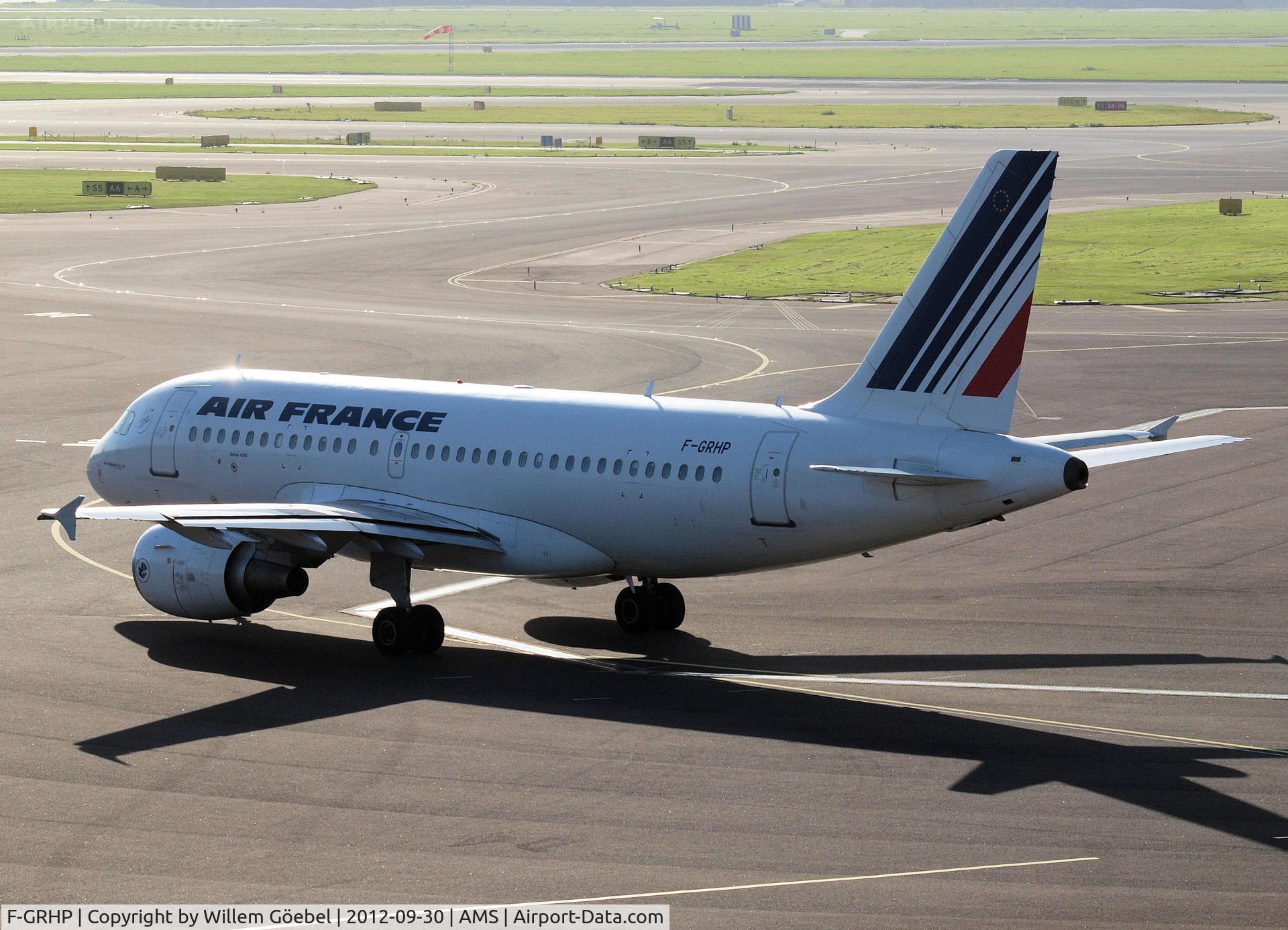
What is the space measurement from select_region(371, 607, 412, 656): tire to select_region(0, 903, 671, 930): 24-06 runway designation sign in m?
13.0

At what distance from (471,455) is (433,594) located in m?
4.87

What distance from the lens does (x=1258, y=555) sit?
43312 mm

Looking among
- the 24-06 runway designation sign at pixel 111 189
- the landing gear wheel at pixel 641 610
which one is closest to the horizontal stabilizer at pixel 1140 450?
the landing gear wheel at pixel 641 610

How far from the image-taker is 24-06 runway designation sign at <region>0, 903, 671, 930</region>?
21844 mm

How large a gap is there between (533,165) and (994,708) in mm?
139241

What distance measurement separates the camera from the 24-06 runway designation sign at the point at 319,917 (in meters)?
21.8

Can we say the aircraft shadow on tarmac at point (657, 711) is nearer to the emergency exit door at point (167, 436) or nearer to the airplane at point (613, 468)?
the airplane at point (613, 468)

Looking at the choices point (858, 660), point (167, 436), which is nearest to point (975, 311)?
point (858, 660)

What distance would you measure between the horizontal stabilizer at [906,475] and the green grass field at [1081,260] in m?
62.9

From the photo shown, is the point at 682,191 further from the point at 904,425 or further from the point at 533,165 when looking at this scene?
the point at 904,425

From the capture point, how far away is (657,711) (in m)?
31.5

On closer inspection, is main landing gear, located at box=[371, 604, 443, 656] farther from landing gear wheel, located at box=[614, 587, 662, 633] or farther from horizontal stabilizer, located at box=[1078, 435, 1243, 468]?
horizontal stabilizer, located at box=[1078, 435, 1243, 468]

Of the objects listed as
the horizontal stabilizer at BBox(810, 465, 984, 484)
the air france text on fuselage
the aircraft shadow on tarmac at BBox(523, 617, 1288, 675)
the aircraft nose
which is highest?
the horizontal stabilizer at BBox(810, 465, 984, 484)

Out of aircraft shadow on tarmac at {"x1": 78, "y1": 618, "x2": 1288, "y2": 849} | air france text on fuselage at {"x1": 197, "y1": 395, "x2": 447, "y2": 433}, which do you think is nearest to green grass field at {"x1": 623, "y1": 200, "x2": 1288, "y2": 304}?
air france text on fuselage at {"x1": 197, "y1": 395, "x2": 447, "y2": 433}
